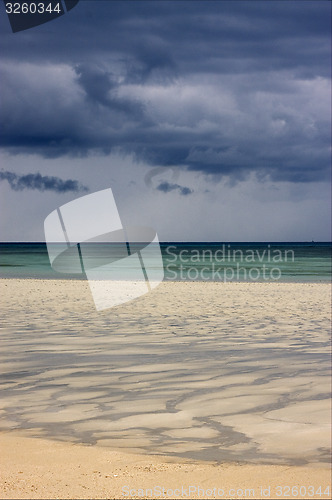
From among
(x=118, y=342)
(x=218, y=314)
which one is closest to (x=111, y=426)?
(x=118, y=342)

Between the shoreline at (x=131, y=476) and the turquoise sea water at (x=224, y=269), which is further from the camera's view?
the turquoise sea water at (x=224, y=269)

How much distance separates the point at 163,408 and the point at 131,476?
6.48ft

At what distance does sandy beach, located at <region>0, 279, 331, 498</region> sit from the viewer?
14.8 feet

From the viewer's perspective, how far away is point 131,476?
4.48 meters

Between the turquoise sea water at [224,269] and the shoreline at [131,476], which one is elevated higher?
the shoreline at [131,476]

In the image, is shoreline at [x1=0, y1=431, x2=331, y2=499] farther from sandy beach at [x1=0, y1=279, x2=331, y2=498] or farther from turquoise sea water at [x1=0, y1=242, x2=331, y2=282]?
turquoise sea water at [x1=0, y1=242, x2=331, y2=282]

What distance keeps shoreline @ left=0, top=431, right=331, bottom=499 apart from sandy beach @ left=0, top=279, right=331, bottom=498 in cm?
1

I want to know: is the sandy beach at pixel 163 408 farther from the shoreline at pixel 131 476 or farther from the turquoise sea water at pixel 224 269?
the turquoise sea water at pixel 224 269

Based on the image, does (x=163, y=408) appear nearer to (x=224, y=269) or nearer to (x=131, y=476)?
(x=131, y=476)

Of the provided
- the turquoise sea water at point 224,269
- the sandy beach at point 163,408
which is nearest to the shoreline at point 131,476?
the sandy beach at point 163,408

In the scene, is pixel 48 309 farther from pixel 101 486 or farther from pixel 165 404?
pixel 101 486

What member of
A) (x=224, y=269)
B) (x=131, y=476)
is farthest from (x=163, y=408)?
(x=224, y=269)

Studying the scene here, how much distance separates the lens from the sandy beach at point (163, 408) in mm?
4500

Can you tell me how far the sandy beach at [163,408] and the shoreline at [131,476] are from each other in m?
0.01
